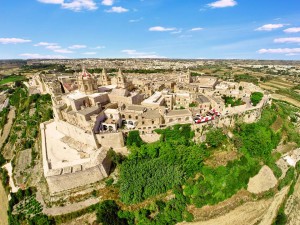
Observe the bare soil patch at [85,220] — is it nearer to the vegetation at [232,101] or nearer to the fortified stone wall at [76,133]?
the fortified stone wall at [76,133]

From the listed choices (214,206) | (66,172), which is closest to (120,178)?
(66,172)

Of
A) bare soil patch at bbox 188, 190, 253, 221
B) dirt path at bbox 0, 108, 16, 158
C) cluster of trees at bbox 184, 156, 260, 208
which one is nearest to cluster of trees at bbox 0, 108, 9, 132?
dirt path at bbox 0, 108, 16, 158

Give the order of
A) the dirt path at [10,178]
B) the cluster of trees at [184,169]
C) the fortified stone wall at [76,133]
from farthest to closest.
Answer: the fortified stone wall at [76,133] → the dirt path at [10,178] → the cluster of trees at [184,169]

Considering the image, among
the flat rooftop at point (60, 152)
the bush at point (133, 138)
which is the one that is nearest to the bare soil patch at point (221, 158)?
the bush at point (133, 138)

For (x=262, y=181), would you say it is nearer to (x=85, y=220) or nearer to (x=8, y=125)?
(x=85, y=220)

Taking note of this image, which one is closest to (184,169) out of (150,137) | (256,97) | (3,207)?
(150,137)

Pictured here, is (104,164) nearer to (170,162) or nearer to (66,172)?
(66,172)
